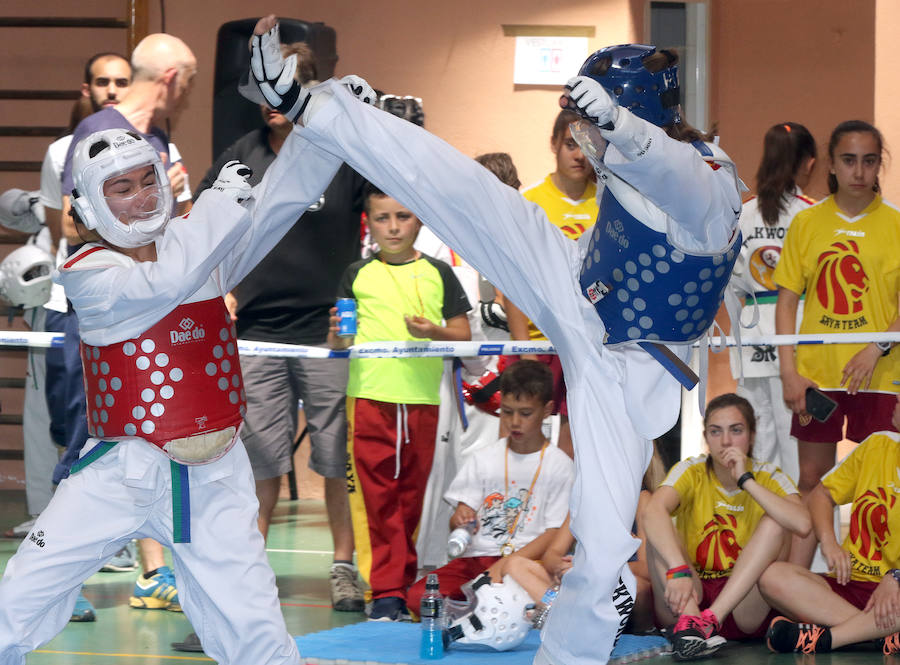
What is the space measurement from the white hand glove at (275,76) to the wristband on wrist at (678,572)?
219cm

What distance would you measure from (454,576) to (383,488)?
44 centimetres

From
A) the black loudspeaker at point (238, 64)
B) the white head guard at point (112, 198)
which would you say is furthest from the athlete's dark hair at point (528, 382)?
the black loudspeaker at point (238, 64)

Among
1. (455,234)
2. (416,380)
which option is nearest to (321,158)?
(455,234)

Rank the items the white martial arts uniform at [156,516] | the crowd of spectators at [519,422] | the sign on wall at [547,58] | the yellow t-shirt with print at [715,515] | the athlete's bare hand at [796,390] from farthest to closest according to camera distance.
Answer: the sign on wall at [547,58]
the athlete's bare hand at [796,390]
the yellow t-shirt with print at [715,515]
the crowd of spectators at [519,422]
the white martial arts uniform at [156,516]

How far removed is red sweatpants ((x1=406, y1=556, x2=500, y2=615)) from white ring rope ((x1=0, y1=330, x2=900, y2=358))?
811 millimetres

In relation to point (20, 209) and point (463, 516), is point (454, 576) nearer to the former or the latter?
point (463, 516)

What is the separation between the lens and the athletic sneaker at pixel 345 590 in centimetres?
512

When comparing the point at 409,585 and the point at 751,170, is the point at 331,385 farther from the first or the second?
the point at 751,170

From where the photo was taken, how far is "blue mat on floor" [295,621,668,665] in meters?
4.20

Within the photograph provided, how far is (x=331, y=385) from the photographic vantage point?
5176mm

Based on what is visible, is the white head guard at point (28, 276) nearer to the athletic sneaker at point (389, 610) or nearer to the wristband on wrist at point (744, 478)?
the athletic sneaker at point (389, 610)

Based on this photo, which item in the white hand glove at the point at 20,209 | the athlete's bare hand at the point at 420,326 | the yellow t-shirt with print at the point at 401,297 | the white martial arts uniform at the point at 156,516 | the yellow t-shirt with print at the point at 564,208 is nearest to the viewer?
the white martial arts uniform at the point at 156,516

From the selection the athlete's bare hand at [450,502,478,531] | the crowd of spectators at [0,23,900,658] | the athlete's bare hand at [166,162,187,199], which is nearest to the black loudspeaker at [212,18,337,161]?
the crowd of spectators at [0,23,900,658]

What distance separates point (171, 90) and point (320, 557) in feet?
8.00
